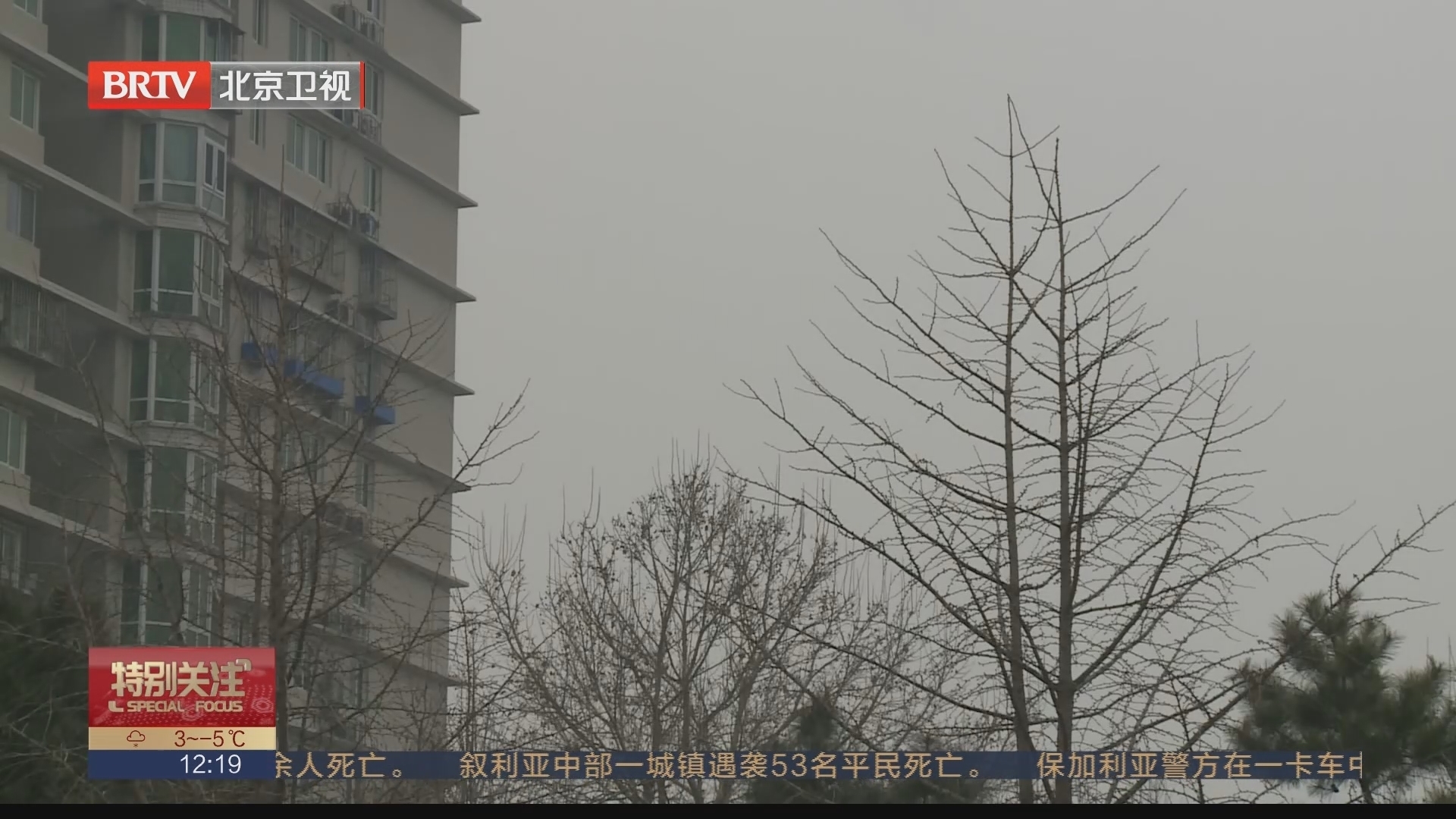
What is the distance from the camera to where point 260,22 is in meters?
46.9

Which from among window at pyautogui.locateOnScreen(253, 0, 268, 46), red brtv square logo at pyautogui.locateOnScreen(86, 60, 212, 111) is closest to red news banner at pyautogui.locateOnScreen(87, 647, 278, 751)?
red brtv square logo at pyautogui.locateOnScreen(86, 60, 212, 111)

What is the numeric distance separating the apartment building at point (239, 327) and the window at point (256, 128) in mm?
89

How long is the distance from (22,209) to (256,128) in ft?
32.9

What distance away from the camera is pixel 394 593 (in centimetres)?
4694

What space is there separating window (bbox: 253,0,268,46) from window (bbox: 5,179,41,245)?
10.0 metres

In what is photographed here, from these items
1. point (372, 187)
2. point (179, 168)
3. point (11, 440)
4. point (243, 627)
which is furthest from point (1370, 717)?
point (372, 187)

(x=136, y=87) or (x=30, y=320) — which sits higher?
(x=136, y=87)

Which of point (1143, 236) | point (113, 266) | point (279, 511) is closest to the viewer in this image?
point (1143, 236)

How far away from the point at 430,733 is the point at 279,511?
11.7 ft

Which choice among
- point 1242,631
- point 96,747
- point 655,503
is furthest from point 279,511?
point 655,503

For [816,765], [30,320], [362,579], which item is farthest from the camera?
[30,320]

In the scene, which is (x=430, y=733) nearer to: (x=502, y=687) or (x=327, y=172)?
A: (x=502, y=687)

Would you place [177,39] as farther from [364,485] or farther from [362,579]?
[362,579]

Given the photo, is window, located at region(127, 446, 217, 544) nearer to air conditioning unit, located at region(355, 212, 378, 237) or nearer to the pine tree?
the pine tree
